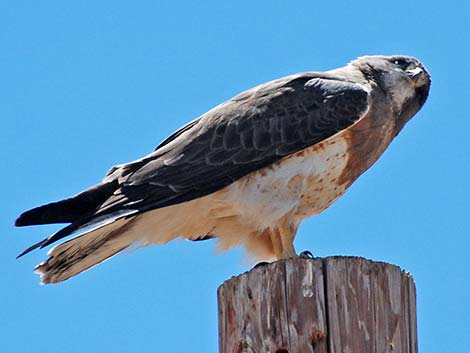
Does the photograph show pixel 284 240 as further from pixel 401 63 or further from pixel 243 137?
pixel 401 63

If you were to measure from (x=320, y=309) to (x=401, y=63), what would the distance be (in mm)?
4194

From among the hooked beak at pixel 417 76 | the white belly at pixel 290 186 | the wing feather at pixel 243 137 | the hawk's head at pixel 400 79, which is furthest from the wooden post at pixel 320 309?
the hooked beak at pixel 417 76

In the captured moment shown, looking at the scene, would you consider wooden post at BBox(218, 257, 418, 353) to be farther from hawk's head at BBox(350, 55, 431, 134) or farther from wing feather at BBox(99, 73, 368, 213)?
hawk's head at BBox(350, 55, 431, 134)

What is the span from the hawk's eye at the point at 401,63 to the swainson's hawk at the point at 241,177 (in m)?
0.69

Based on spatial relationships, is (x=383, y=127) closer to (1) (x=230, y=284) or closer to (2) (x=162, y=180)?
(2) (x=162, y=180)

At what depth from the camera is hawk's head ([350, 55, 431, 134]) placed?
8797mm

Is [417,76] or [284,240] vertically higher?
[417,76]

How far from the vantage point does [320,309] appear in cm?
530

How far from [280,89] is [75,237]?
186 cm

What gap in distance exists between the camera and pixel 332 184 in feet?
26.3

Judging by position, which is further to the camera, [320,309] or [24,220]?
[24,220]

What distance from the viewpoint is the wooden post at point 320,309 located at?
5207mm

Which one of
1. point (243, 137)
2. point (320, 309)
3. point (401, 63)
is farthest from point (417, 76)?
point (320, 309)

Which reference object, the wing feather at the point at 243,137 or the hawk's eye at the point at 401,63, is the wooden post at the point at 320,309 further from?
the hawk's eye at the point at 401,63
